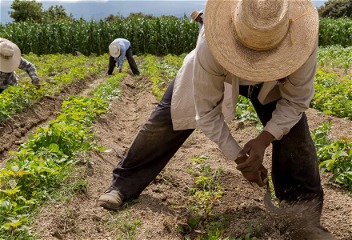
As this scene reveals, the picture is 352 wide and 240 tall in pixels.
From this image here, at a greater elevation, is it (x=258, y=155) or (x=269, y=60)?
(x=269, y=60)

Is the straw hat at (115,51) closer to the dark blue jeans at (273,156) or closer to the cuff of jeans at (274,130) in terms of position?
the dark blue jeans at (273,156)

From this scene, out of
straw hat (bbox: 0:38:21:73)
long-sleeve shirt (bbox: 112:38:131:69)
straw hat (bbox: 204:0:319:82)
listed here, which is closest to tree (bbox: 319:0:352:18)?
long-sleeve shirt (bbox: 112:38:131:69)

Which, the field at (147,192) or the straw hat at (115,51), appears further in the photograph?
the straw hat at (115,51)

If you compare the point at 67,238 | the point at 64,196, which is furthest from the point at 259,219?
the point at 64,196

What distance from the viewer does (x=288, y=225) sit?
210cm

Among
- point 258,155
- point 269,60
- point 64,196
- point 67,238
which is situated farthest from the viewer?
point 64,196

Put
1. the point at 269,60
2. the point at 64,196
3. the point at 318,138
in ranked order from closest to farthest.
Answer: the point at 269,60, the point at 64,196, the point at 318,138

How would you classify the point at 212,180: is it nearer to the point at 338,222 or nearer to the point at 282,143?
the point at 282,143

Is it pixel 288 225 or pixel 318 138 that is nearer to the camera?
pixel 288 225

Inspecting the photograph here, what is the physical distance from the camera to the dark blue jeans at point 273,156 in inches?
89.9

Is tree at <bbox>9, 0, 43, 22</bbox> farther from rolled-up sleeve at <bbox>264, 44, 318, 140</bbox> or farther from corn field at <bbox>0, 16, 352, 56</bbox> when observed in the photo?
rolled-up sleeve at <bbox>264, 44, 318, 140</bbox>

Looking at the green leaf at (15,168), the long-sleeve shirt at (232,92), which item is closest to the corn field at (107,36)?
the green leaf at (15,168)

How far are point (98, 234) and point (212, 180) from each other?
4.05 feet

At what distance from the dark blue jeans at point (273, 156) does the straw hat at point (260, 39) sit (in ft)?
2.18
